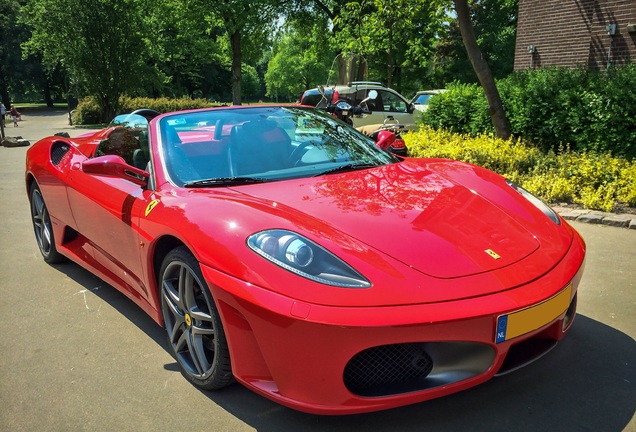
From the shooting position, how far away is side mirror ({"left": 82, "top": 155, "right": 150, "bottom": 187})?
9.25 feet

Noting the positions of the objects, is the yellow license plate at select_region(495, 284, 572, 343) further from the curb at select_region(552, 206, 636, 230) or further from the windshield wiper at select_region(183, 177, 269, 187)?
the curb at select_region(552, 206, 636, 230)

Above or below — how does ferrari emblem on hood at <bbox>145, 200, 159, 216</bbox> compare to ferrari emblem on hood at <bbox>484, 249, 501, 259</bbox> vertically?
above

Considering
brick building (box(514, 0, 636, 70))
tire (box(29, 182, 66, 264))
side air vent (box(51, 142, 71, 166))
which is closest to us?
side air vent (box(51, 142, 71, 166))

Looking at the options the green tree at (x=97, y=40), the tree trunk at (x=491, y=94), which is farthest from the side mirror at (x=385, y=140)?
the green tree at (x=97, y=40)

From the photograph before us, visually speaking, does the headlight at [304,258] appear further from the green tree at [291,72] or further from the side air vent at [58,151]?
the green tree at [291,72]

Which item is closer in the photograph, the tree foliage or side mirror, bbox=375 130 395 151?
side mirror, bbox=375 130 395 151

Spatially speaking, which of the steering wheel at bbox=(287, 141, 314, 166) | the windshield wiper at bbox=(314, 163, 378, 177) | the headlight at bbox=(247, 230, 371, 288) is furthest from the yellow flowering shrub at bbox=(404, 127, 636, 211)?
the headlight at bbox=(247, 230, 371, 288)

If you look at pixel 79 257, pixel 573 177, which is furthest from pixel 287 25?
pixel 79 257

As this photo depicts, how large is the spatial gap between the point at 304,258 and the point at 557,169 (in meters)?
5.40

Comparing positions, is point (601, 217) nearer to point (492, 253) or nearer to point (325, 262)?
point (492, 253)

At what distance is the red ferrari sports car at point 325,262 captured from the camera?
73.2 inches

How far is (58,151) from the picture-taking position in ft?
13.9

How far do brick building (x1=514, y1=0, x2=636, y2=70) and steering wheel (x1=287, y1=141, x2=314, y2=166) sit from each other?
7.77 meters

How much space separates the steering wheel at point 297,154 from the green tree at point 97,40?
91.0 feet
